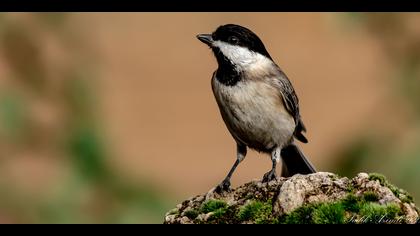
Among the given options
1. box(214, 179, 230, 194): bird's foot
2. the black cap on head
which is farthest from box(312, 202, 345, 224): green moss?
the black cap on head

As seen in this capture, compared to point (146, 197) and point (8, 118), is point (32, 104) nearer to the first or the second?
point (8, 118)

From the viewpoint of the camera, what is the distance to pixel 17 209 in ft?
17.2

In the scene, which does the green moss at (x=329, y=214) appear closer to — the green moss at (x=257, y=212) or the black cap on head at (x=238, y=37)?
the green moss at (x=257, y=212)

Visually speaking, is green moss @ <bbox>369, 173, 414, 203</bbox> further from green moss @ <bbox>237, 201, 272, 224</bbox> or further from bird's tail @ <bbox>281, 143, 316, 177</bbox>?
bird's tail @ <bbox>281, 143, 316, 177</bbox>

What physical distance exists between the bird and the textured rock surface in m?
0.66

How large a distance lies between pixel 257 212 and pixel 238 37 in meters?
1.27

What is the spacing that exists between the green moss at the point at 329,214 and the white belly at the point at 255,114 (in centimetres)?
125

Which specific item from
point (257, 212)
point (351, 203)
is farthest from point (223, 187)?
point (351, 203)

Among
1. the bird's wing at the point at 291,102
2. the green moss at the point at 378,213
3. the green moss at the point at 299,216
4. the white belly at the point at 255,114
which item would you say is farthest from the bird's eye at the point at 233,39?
the green moss at the point at 378,213

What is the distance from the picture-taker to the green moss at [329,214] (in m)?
3.64

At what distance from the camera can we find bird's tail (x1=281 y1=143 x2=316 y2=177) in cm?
542
